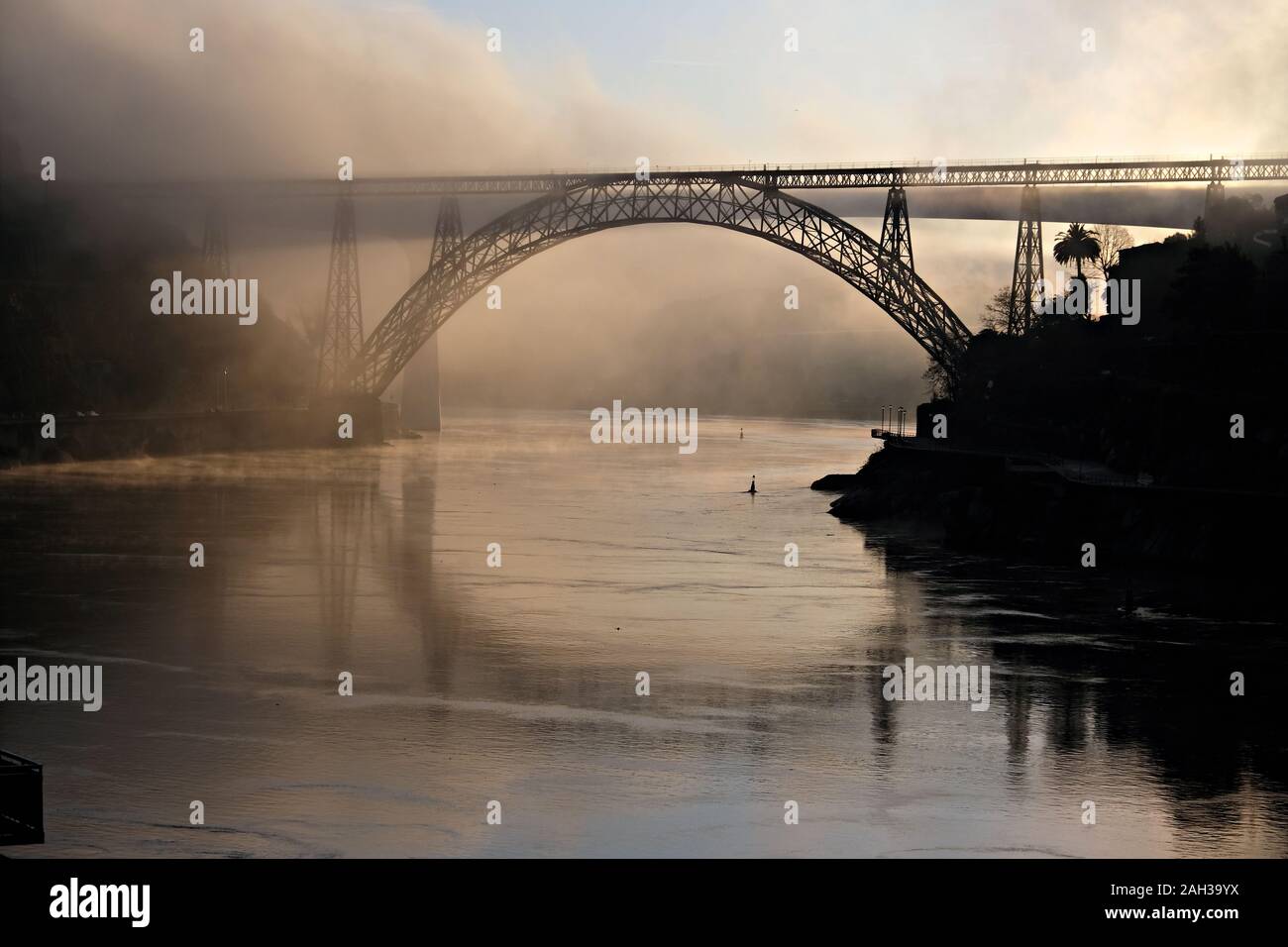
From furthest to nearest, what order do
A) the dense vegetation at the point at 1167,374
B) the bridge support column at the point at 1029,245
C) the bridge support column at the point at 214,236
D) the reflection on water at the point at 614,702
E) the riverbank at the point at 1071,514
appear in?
the bridge support column at the point at 214,236 < the bridge support column at the point at 1029,245 < the dense vegetation at the point at 1167,374 < the riverbank at the point at 1071,514 < the reflection on water at the point at 614,702

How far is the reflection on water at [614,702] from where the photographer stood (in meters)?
14.8

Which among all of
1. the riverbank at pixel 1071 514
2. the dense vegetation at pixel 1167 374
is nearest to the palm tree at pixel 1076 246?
the dense vegetation at pixel 1167 374

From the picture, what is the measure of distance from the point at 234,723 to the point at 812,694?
7.83 meters

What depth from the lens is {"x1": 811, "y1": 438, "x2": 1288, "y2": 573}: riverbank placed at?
33.0 metres

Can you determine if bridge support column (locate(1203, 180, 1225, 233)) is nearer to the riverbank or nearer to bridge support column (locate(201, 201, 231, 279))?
the riverbank

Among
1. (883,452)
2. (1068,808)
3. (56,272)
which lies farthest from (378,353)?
(1068,808)

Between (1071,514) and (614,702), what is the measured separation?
65.5ft

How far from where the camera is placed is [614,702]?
20.3m

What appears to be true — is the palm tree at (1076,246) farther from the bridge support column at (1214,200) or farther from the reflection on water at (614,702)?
the reflection on water at (614,702)

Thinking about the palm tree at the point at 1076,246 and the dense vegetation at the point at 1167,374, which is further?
the palm tree at the point at 1076,246

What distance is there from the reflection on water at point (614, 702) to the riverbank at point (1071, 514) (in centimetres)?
168

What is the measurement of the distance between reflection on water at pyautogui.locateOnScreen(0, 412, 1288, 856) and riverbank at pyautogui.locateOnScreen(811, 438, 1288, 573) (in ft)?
5.51

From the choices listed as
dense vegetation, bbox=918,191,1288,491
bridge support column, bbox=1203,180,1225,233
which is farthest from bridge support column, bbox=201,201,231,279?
bridge support column, bbox=1203,180,1225,233
